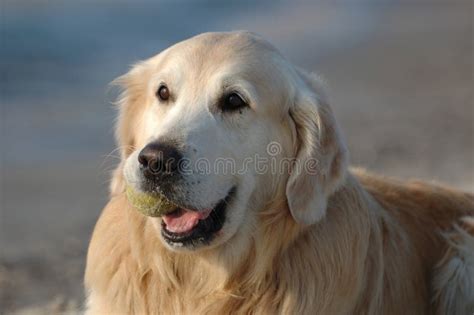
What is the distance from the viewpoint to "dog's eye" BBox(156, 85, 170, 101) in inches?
186

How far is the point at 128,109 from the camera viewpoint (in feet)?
16.8

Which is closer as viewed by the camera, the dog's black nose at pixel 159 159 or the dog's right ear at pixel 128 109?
the dog's black nose at pixel 159 159

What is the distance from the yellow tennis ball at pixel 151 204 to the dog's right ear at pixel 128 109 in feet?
1.71

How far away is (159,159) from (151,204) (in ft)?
1.09

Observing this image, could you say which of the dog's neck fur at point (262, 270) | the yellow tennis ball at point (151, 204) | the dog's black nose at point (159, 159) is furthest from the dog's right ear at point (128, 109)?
the dog's black nose at point (159, 159)

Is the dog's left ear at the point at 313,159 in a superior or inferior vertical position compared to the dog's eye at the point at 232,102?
inferior

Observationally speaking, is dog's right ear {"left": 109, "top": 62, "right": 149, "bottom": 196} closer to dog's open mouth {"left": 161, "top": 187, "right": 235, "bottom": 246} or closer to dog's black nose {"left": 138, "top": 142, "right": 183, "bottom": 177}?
dog's open mouth {"left": 161, "top": 187, "right": 235, "bottom": 246}

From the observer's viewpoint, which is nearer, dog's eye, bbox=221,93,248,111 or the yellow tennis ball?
the yellow tennis ball

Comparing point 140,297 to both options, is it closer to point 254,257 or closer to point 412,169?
point 254,257

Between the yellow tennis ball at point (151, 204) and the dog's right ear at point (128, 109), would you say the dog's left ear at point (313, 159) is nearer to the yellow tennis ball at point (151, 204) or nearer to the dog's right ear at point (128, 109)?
the yellow tennis ball at point (151, 204)

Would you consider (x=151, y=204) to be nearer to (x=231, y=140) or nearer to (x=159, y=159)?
(x=159, y=159)

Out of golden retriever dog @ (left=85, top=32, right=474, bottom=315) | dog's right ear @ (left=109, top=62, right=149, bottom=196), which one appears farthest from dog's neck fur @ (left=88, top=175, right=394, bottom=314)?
dog's right ear @ (left=109, top=62, right=149, bottom=196)

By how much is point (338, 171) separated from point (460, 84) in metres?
10.3

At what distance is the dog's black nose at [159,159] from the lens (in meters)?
4.17
